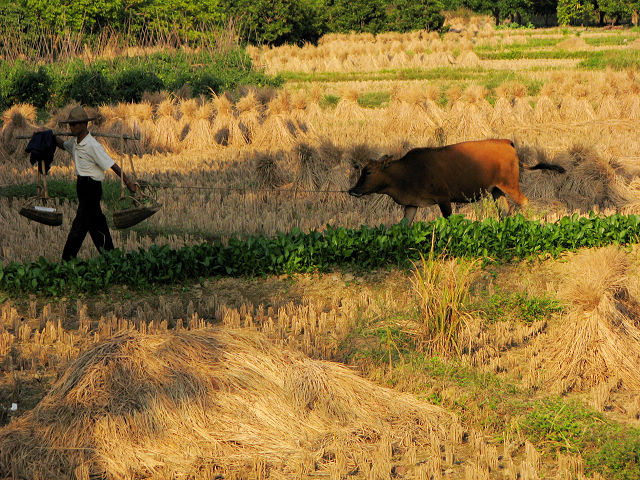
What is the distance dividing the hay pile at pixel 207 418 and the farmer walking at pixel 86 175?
121 inches

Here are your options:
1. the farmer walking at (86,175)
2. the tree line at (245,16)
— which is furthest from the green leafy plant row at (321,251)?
the tree line at (245,16)

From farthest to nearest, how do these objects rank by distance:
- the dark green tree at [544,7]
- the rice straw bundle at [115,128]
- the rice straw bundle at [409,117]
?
the dark green tree at [544,7], the rice straw bundle at [409,117], the rice straw bundle at [115,128]

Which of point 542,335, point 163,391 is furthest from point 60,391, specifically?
point 542,335

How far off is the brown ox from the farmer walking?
324cm

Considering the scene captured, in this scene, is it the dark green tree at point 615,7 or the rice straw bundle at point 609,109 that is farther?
the dark green tree at point 615,7

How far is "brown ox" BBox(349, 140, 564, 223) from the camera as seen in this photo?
10.9 meters

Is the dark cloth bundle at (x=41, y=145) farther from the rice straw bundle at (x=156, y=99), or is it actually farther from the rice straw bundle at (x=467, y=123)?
the rice straw bundle at (x=156, y=99)

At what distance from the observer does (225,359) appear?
249 inches

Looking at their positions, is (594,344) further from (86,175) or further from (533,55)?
(533,55)

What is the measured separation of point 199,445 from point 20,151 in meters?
13.1

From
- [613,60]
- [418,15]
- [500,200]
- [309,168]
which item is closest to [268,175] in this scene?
[309,168]

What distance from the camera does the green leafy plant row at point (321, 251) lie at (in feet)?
29.9

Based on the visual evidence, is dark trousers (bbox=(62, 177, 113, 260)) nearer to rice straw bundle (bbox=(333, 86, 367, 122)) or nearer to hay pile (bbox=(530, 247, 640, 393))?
hay pile (bbox=(530, 247, 640, 393))

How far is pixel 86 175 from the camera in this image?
891 centimetres
